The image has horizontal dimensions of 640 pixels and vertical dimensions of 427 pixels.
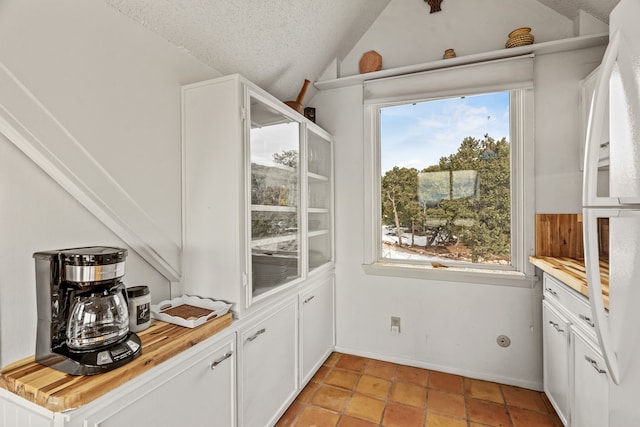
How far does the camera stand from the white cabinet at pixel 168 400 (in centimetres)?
Answer: 86

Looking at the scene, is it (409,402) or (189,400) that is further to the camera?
(409,402)

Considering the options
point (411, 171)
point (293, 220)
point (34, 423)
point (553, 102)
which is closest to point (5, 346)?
point (34, 423)

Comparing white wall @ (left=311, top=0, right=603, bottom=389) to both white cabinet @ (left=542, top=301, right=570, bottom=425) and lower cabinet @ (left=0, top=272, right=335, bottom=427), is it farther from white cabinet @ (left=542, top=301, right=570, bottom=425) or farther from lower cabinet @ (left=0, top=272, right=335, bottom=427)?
lower cabinet @ (left=0, top=272, right=335, bottom=427)

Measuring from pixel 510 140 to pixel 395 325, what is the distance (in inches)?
67.1

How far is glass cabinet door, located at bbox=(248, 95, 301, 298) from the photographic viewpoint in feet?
5.46

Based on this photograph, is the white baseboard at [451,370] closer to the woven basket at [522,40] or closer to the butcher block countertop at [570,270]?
the butcher block countertop at [570,270]

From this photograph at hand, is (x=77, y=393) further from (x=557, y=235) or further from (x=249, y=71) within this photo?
(x=557, y=235)

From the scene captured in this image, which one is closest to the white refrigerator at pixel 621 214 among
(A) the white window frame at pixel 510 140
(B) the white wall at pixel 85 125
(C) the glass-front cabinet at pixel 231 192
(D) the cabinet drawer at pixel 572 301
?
(D) the cabinet drawer at pixel 572 301

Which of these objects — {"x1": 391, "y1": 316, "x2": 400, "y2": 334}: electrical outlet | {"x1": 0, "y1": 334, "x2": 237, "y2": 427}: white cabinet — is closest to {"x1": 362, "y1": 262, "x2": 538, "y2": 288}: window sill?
{"x1": 391, "y1": 316, "x2": 400, "y2": 334}: electrical outlet

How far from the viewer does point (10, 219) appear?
1018mm

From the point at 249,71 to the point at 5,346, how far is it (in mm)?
1808

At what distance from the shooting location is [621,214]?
0.70 meters

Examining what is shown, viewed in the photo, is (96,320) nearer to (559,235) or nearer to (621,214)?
(621,214)

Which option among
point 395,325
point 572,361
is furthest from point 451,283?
point 572,361
